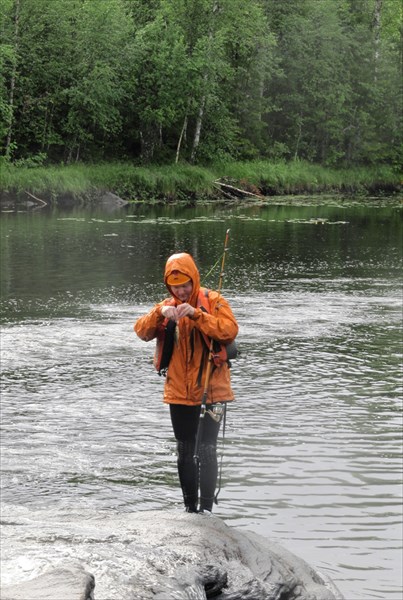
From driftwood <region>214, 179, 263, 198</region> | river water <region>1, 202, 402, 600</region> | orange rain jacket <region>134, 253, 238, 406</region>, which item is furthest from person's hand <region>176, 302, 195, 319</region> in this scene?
driftwood <region>214, 179, 263, 198</region>

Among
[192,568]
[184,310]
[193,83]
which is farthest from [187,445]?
[193,83]

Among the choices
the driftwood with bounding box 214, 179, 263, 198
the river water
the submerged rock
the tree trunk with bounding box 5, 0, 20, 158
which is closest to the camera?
the submerged rock

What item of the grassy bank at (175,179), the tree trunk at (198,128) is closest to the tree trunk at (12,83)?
the grassy bank at (175,179)

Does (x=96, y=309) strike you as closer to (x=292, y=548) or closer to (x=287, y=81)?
(x=292, y=548)

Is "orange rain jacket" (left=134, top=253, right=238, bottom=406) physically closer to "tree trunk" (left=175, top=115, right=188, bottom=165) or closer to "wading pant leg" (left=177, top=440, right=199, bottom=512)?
"wading pant leg" (left=177, top=440, right=199, bottom=512)

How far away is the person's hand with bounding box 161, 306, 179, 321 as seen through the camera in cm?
679

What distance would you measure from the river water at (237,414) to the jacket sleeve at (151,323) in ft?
4.00

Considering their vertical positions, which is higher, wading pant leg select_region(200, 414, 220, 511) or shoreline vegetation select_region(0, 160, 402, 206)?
shoreline vegetation select_region(0, 160, 402, 206)

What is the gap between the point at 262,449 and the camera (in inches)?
411

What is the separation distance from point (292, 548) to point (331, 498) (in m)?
1.20

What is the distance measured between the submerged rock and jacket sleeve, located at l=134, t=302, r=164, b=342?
45.9 inches

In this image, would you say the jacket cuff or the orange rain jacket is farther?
the orange rain jacket

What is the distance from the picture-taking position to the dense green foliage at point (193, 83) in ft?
167

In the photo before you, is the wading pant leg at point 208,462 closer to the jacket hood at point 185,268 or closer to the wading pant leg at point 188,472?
the wading pant leg at point 188,472
